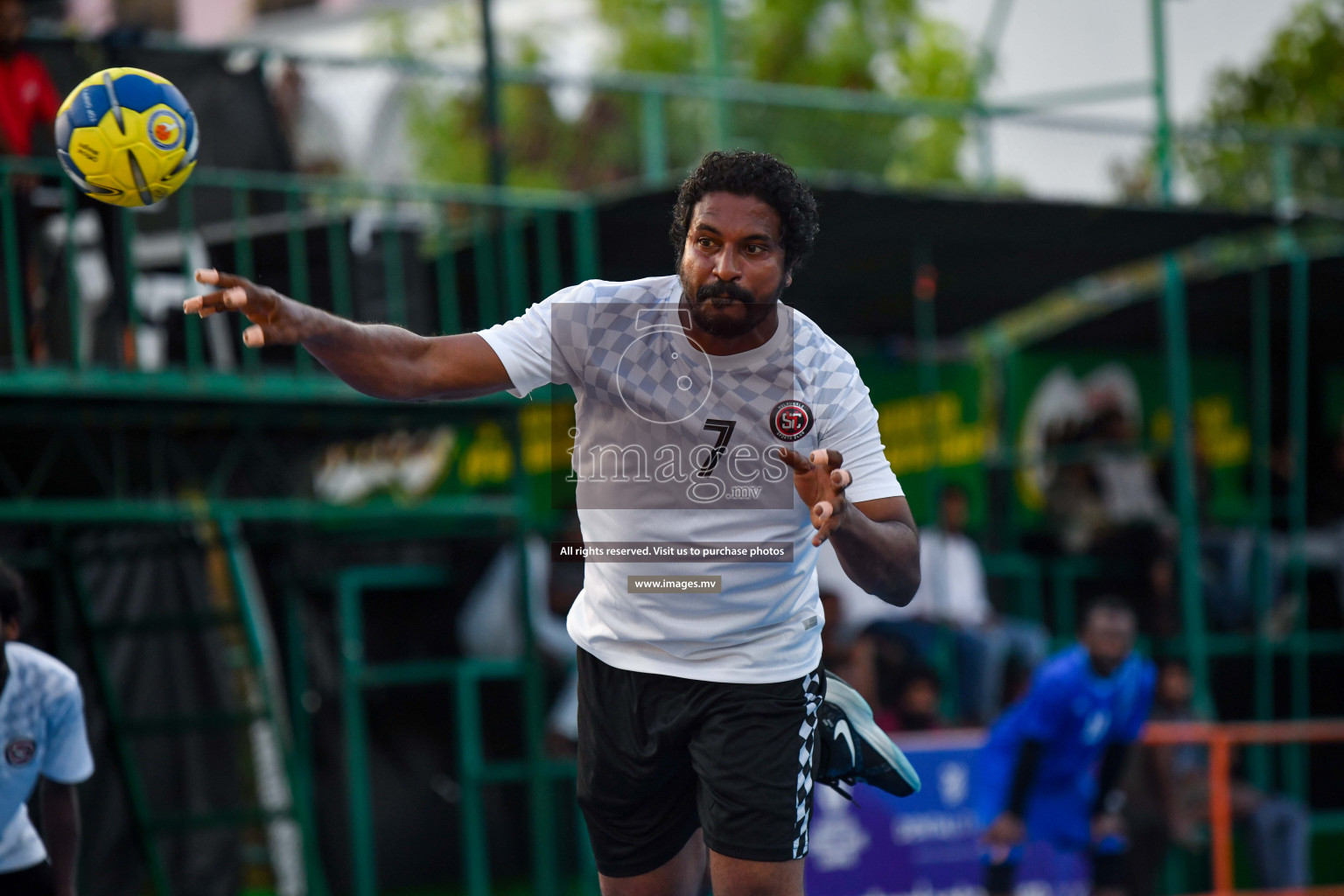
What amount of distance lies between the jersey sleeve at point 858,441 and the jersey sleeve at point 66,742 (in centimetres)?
302

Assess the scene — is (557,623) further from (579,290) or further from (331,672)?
(579,290)

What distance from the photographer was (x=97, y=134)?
4.15 metres

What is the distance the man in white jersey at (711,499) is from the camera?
3.79 meters

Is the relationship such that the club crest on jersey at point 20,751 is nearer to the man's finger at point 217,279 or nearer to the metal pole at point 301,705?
the man's finger at point 217,279

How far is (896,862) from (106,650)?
484cm

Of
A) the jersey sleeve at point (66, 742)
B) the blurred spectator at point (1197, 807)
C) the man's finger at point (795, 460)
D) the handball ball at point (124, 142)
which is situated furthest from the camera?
the blurred spectator at point (1197, 807)

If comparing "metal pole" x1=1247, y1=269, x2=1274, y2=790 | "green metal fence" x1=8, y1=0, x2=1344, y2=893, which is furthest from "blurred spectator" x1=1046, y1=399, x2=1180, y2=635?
"metal pole" x1=1247, y1=269, x2=1274, y2=790

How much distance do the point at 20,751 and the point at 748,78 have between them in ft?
43.7

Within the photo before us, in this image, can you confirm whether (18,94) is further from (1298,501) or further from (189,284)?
(1298,501)

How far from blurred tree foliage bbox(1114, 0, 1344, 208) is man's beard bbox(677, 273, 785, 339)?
900 cm

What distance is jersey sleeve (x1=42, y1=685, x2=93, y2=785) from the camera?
17.5 feet

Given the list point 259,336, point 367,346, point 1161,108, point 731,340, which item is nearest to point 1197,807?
point 1161,108

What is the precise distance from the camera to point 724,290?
3.74 meters

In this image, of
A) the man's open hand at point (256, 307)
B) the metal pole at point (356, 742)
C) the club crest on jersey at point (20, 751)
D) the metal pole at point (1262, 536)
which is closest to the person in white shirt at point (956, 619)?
the metal pole at point (1262, 536)
